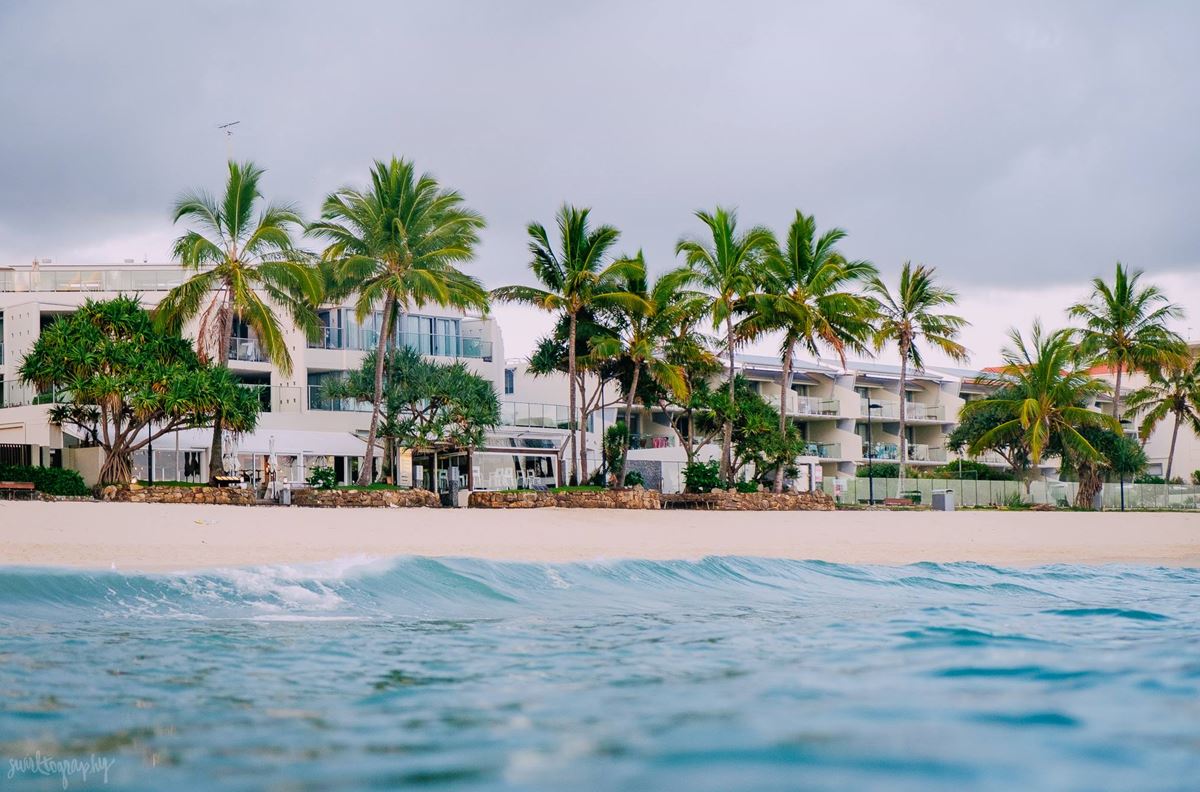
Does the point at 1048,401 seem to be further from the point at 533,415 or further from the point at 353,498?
the point at 353,498

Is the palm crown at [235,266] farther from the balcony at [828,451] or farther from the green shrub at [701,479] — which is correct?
the balcony at [828,451]

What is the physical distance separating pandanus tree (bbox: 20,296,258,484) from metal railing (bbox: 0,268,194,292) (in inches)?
509

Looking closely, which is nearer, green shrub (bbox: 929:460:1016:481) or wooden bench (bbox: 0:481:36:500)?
wooden bench (bbox: 0:481:36:500)

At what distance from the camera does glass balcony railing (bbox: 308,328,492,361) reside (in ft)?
123

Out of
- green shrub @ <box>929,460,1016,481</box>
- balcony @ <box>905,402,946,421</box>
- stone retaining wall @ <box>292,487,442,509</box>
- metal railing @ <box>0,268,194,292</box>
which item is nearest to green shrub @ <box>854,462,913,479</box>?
green shrub @ <box>929,460,1016,481</box>

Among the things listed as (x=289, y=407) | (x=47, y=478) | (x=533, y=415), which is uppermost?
(x=289, y=407)

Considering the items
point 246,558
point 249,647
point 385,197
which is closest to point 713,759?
point 249,647

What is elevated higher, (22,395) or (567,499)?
(22,395)

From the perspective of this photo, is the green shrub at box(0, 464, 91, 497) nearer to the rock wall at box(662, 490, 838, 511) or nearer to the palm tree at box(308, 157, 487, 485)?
the palm tree at box(308, 157, 487, 485)

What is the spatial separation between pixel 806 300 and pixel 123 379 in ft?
62.3

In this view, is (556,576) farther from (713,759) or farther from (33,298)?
(33,298)

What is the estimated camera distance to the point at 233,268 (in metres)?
27.7

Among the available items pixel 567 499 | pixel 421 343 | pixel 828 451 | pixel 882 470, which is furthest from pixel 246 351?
pixel 882 470

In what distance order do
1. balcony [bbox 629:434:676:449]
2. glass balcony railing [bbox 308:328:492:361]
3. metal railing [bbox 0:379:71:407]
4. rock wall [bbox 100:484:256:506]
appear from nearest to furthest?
rock wall [bbox 100:484:256:506] → metal railing [bbox 0:379:71:407] → glass balcony railing [bbox 308:328:492:361] → balcony [bbox 629:434:676:449]
